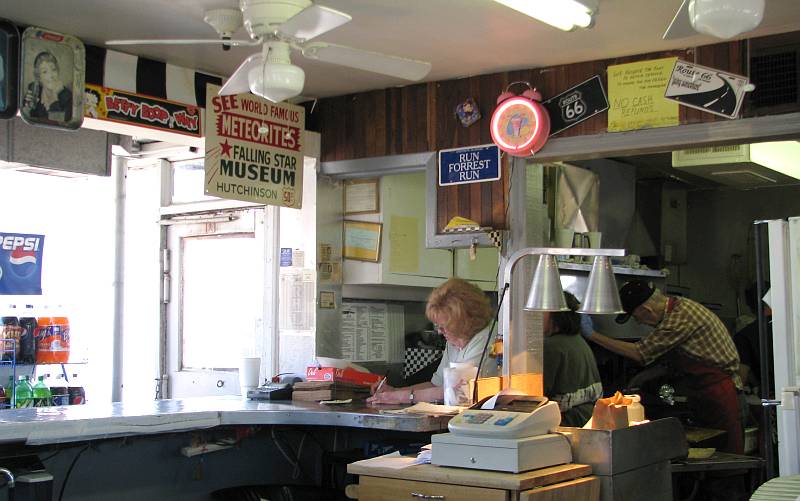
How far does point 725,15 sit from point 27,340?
5.58 metres

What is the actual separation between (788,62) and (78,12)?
11.9 feet

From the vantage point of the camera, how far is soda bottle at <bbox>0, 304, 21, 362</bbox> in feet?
21.6

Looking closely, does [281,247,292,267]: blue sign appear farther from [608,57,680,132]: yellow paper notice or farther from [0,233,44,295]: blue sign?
[608,57,680,132]: yellow paper notice

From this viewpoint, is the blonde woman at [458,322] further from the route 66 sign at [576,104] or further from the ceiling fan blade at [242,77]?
the ceiling fan blade at [242,77]

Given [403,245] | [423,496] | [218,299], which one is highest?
[403,245]

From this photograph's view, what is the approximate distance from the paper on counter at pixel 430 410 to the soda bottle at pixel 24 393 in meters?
3.20

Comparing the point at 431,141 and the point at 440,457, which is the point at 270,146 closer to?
the point at 431,141

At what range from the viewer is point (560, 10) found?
4043mm

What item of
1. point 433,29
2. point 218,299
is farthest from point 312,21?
point 218,299

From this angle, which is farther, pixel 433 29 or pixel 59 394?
pixel 59 394

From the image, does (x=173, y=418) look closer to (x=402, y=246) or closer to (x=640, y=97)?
(x=402, y=246)

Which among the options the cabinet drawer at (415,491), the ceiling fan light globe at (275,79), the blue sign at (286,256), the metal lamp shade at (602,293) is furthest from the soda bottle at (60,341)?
the metal lamp shade at (602,293)

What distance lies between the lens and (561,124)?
17.7 feet

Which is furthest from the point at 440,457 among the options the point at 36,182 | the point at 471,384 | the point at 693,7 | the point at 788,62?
the point at 36,182
